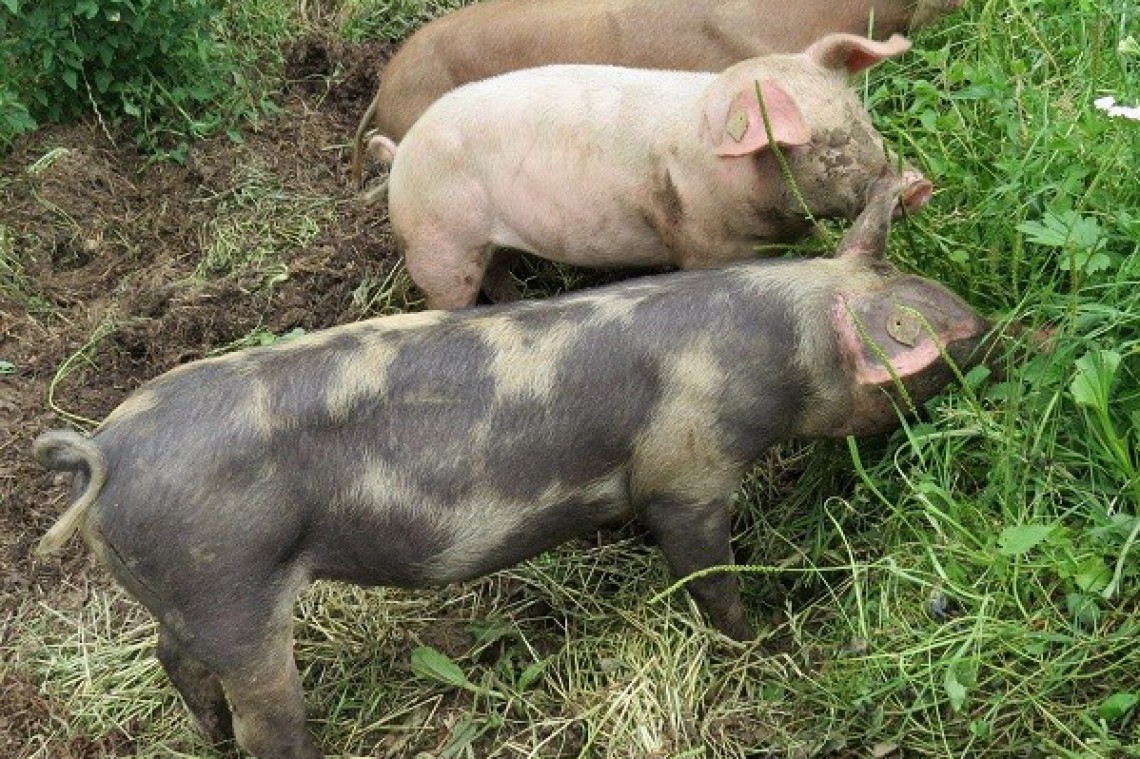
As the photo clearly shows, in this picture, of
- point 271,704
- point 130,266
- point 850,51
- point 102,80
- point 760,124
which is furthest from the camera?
point 102,80

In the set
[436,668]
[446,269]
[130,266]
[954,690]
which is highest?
[446,269]

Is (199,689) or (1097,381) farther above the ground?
(1097,381)

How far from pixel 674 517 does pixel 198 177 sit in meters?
2.86

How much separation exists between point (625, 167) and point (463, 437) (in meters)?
1.28

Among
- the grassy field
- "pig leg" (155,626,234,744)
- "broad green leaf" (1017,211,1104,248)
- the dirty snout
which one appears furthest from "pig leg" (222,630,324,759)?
"broad green leaf" (1017,211,1104,248)

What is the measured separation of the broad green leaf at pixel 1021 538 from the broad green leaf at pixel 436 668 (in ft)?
4.50

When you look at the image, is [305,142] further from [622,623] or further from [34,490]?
[622,623]

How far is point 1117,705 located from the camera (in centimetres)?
301

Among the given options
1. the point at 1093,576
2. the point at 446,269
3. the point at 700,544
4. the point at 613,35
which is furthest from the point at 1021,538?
the point at 613,35

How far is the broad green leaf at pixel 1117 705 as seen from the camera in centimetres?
301

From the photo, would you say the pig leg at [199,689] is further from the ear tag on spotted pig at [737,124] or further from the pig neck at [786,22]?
the pig neck at [786,22]

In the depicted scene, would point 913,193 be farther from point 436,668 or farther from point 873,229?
point 436,668

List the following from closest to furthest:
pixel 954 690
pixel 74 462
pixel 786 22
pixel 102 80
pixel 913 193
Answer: pixel 74 462, pixel 954 690, pixel 913 193, pixel 786 22, pixel 102 80

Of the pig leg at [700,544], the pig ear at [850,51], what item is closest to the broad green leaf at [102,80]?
the pig ear at [850,51]
